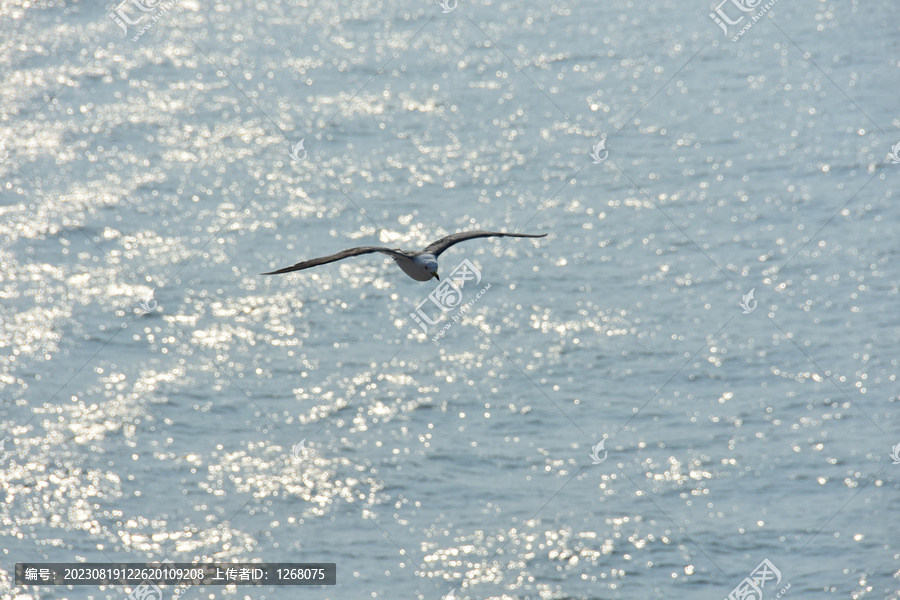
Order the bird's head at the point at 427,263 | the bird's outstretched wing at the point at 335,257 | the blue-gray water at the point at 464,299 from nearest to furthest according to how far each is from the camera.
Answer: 1. the bird's outstretched wing at the point at 335,257
2. the bird's head at the point at 427,263
3. the blue-gray water at the point at 464,299

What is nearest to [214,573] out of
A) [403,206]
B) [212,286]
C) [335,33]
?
[212,286]

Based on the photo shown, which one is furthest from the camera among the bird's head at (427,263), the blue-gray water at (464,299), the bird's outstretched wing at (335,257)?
the blue-gray water at (464,299)

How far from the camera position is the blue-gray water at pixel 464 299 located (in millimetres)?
36312

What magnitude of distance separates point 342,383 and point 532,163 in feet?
56.2

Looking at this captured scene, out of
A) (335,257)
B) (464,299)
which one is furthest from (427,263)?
(464,299)

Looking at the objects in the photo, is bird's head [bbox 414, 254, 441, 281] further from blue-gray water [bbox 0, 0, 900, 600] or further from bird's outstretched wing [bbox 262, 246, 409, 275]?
blue-gray water [bbox 0, 0, 900, 600]

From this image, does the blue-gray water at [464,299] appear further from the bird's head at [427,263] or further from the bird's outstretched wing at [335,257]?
the bird's outstretched wing at [335,257]

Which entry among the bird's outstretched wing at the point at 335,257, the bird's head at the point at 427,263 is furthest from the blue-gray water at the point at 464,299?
the bird's outstretched wing at the point at 335,257

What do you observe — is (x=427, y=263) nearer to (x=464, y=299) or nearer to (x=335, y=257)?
(x=335, y=257)

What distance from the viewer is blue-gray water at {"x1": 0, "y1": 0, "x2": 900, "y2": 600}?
36312mm

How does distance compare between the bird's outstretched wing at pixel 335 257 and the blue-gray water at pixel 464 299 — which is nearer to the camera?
the bird's outstretched wing at pixel 335 257

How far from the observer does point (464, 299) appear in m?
46.3

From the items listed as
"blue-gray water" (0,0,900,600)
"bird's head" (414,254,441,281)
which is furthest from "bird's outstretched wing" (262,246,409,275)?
"blue-gray water" (0,0,900,600)

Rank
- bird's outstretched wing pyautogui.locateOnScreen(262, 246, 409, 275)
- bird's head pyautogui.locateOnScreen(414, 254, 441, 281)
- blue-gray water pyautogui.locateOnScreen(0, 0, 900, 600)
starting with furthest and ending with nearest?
blue-gray water pyautogui.locateOnScreen(0, 0, 900, 600), bird's head pyautogui.locateOnScreen(414, 254, 441, 281), bird's outstretched wing pyautogui.locateOnScreen(262, 246, 409, 275)
